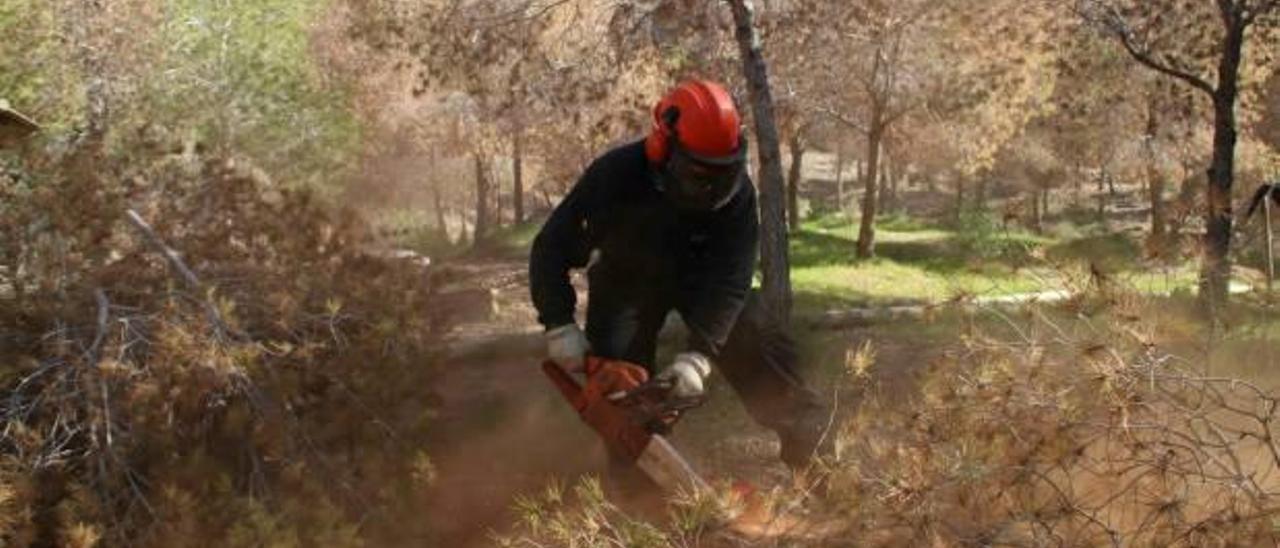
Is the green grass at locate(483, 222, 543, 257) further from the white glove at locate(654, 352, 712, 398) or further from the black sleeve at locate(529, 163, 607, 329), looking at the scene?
the white glove at locate(654, 352, 712, 398)

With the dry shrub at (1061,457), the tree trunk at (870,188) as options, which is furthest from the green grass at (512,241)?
the dry shrub at (1061,457)

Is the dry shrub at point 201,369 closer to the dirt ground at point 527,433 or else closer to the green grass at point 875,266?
the dirt ground at point 527,433

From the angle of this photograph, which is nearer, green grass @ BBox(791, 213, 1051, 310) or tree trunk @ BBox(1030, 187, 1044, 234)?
tree trunk @ BBox(1030, 187, 1044, 234)

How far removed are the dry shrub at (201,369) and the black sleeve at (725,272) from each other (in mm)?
1460

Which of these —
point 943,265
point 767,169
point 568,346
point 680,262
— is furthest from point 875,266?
point 568,346

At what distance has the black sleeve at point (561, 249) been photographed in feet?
13.9

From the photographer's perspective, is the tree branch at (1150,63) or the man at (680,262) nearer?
the man at (680,262)

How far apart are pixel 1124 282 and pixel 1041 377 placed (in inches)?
19.7

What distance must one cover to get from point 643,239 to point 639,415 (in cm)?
90

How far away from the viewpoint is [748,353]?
4672mm

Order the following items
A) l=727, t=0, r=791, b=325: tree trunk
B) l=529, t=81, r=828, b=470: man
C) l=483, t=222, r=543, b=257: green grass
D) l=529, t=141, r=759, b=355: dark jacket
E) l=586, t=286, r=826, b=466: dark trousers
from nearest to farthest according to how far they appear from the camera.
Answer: l=529, t=81, r=828, b=470: man
l=529, t=141, r=759, b=355: dark jacket
l=586, t=286, r=826, b=466: dark trousers
l=727, t=0, r=791, b=325: tree trunk
l=483, t=222, r=543, b=257: green grass

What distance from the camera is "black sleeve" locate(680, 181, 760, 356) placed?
4262 mm

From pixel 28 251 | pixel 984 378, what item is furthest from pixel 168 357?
pixel 984 378

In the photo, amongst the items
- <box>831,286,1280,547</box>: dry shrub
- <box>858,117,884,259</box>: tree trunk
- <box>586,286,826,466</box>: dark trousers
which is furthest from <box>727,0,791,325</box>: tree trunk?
<box>858,117,884,259</box>: tree trunk
